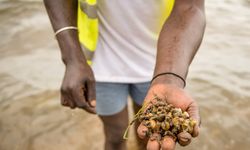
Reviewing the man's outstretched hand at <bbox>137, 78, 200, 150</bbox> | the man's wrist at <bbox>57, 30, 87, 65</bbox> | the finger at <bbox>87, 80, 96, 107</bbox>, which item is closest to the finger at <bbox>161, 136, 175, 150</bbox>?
the man's outstretched hand at <bbox>137, 78, 200, 150</bbox>

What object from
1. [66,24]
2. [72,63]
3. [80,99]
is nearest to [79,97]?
[80,99]

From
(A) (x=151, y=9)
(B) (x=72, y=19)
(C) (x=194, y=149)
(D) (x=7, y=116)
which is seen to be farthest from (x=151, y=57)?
(D) (x=7, y=116)

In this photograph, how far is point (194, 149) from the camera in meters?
3.46

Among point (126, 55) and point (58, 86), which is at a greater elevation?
point (126, 55)

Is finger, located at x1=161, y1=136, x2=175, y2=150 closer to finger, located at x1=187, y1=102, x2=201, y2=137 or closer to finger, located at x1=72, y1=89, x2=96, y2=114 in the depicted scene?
finger, located at x1=187, y1=102, x2=201, y2=137

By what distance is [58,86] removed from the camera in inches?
171

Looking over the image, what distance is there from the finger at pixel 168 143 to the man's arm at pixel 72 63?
23.8 inches

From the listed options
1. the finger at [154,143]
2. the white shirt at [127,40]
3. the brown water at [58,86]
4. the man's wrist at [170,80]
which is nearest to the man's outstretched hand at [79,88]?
the white shirt at [127,40]

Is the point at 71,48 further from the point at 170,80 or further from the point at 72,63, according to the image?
the point at 170,80

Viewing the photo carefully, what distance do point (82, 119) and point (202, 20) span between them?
80.9 inches

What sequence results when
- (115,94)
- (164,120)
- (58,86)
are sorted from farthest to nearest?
(58,86), (115,94), (164,120)

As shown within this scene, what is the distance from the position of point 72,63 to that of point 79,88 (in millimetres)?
159

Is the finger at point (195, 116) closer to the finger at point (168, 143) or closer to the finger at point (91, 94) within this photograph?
the finger at point (168, 143)

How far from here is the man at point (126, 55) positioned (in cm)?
183
